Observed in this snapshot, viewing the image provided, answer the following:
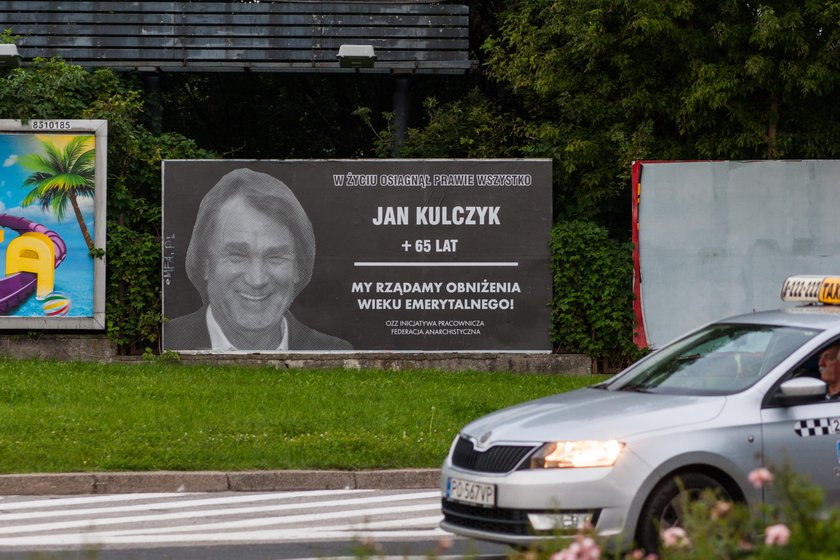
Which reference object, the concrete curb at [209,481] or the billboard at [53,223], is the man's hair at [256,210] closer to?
the billboard at [53,223]

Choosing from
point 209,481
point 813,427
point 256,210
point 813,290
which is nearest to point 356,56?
point 256,210

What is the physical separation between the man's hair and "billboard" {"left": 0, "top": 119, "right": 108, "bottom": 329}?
1.35 m

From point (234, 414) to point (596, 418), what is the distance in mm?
6982

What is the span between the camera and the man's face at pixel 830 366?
753cm

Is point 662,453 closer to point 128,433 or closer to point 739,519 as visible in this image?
point 739,519

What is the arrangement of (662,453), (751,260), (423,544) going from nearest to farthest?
1. (662,453)
2. (423,544)
3. (751,260)

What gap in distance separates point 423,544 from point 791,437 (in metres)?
2.75

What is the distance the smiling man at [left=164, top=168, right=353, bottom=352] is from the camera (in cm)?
1805

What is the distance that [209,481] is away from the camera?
36.2 ft

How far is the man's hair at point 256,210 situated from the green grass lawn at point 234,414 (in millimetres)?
1474

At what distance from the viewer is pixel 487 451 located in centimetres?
723

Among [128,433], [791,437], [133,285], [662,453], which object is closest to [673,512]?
[662,453]

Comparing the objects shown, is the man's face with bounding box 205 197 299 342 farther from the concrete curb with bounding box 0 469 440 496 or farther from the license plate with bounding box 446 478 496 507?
the license plate with bounding box 446 478 496 507

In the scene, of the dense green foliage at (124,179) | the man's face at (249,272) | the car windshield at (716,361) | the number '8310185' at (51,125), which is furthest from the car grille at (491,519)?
the number '8310185' at (51,125)
